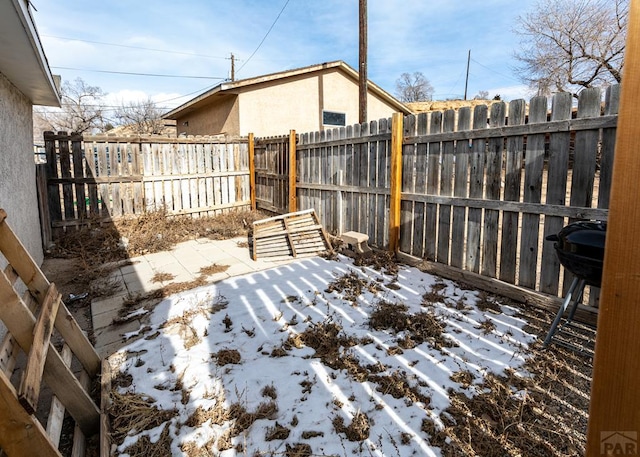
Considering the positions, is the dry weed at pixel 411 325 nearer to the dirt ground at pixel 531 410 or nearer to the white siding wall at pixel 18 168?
the dirt ground at pixel 531 410

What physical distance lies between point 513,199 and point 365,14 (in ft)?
23.2

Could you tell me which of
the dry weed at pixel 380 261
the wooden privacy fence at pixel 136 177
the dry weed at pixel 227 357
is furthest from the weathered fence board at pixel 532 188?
the wooden privacy fence at pixel 136 177

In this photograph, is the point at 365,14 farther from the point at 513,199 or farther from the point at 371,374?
the point at 371,374

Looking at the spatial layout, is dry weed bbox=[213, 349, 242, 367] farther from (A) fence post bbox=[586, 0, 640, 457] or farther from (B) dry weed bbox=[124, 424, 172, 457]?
(A) fence post bbox=[586, 0, 640, 457]

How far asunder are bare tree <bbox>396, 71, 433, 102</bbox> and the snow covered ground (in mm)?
41013

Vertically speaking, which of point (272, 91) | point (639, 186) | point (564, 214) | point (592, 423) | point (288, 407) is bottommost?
point (288, 407)

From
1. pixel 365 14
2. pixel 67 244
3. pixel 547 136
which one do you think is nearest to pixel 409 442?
pixel 547 136

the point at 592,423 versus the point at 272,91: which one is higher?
the point at 272,91

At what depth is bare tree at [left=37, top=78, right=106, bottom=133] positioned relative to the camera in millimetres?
27016

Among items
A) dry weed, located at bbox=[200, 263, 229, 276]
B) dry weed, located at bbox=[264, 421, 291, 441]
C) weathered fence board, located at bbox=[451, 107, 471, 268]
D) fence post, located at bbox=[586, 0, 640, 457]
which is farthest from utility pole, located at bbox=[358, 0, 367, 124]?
fence post, located at bbox=[586, 0, 640, 457]

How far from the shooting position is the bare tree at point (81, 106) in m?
27.0

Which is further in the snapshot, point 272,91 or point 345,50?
point 345,50

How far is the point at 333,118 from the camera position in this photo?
1131 cm

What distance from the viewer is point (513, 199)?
3.50m
